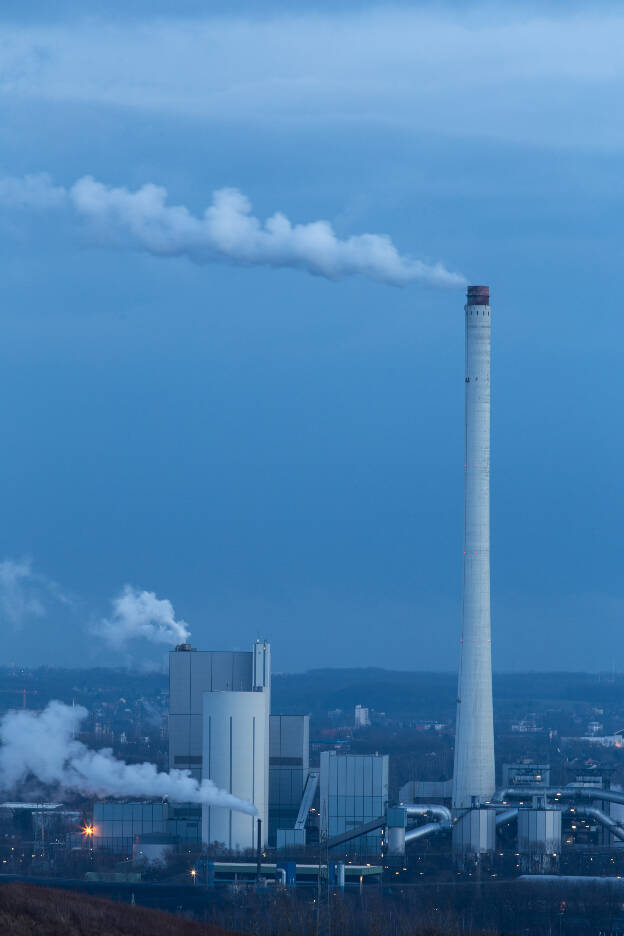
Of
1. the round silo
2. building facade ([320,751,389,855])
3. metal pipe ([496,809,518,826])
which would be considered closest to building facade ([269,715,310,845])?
building facade ([320,751,389,855])

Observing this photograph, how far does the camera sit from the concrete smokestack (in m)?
68.2

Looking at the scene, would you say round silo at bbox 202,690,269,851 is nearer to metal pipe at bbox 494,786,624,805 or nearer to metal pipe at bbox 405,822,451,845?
metal pipe at bbox 405,822,451,845

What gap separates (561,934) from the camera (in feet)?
155

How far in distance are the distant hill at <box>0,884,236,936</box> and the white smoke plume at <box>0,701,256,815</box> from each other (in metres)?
27.6

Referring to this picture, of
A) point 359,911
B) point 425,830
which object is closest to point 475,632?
point 425,830

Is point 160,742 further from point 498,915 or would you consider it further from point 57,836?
point 498,915

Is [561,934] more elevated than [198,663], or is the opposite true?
[198,663]

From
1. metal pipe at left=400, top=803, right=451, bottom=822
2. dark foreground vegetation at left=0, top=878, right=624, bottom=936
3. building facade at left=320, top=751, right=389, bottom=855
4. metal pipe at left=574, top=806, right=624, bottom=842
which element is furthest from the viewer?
metal pipe at left=400, top=803, right=451, bottom=822

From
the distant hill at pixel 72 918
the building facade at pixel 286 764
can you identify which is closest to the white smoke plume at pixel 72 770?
the building facade at pixel 286 764

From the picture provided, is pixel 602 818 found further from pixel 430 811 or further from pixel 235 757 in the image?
pixel 235 757

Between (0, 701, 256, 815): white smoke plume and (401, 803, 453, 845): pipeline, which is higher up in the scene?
(0, 701, 256, 815): white smoke plume

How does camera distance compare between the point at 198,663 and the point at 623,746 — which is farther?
the point at 623,746

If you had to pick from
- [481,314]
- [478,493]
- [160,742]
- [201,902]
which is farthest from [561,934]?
[160,742]

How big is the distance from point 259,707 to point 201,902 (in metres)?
13.2
